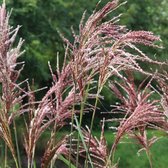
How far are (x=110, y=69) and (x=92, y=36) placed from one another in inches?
5.6

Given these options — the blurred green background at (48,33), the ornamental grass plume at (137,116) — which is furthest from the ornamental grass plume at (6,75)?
the blurred green background at (48,33)

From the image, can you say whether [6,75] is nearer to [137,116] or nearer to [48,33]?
Result: [137,116]

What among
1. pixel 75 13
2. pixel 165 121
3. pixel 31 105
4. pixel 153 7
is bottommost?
pixel 153 7

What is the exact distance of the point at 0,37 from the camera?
1910 millimetres

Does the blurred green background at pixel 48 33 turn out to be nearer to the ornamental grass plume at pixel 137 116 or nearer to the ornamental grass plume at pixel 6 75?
the ornamental grass plume at pixel 137 116

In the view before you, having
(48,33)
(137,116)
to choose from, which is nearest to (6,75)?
(137,116)

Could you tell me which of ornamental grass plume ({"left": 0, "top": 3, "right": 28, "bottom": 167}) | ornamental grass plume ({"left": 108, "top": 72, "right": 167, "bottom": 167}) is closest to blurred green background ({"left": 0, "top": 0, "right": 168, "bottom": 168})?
ornamental grass plume ({"left": 108, "top": 72, "right": 167, "bottom": 167})

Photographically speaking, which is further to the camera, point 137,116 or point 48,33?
point 48,33

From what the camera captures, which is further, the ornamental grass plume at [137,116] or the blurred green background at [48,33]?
the blurred green background at [48,33]

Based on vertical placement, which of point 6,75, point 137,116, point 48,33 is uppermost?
point 6,75

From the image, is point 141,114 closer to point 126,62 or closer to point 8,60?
point 126,62

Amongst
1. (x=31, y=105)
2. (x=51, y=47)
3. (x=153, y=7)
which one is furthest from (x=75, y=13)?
(x=31, y=105)

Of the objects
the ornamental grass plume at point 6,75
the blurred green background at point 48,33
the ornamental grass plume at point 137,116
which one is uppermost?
the ornamental grass plume at point 6,75

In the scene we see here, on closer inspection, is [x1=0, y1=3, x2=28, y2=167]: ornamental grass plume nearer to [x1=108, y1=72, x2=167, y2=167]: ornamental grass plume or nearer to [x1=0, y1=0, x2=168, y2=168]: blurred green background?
[x1=108, y1=72, x2=167, y2=167]: ornamental grass plume
